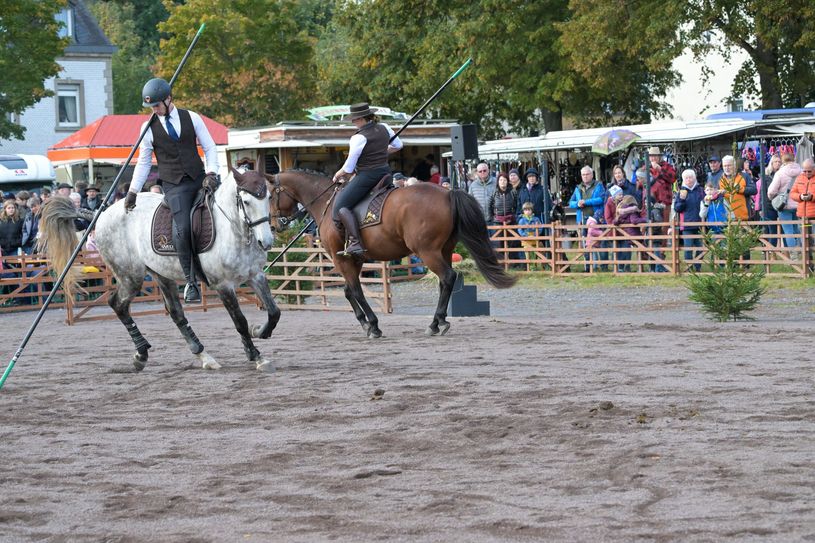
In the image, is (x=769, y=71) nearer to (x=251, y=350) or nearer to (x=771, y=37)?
(x=771, y=37)

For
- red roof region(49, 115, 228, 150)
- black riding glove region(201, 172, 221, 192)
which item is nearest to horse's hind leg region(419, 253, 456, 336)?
black riding glove region(201, 172, 221, 192)

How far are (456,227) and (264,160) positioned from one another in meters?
20.6

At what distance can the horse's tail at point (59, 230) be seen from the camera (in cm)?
1483

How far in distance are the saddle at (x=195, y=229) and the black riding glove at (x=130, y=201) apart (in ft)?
0.96

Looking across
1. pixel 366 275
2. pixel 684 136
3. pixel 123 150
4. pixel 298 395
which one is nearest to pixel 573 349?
pixel 298 395

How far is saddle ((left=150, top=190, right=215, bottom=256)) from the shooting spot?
527 inches

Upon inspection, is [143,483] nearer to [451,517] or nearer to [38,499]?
[38,499]

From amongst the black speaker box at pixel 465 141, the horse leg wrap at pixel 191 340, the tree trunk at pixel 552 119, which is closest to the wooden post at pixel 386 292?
the black speaker box at pixel 465 141

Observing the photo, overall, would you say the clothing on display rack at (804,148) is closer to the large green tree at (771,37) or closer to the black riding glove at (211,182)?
the large green tree at (771,37)

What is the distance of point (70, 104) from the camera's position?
205 feet

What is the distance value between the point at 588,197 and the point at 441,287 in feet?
33.1

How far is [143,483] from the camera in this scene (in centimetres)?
815

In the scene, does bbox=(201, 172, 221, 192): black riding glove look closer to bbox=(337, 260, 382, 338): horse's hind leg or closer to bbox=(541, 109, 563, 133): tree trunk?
bbox=(337, 260, 382, 338): horse's hind leg

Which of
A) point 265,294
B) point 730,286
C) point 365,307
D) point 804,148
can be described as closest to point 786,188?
point 804,148
